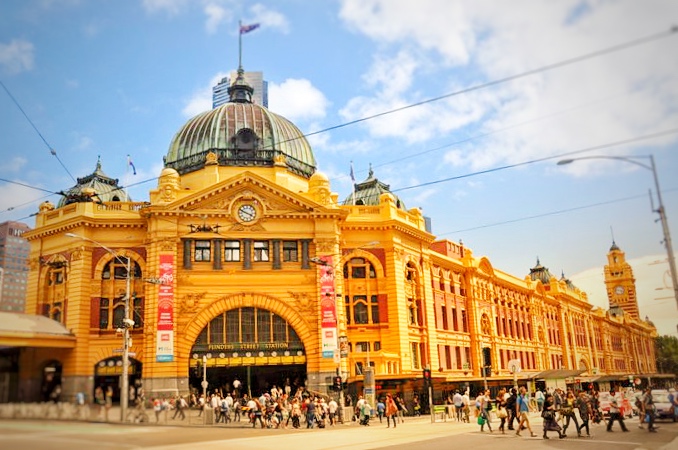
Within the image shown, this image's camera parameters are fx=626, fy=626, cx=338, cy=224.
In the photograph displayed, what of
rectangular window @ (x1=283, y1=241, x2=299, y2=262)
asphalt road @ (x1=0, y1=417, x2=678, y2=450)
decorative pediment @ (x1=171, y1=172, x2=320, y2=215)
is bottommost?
asphalt road @ (x1=0, y1=417, x2=678, y2=450)

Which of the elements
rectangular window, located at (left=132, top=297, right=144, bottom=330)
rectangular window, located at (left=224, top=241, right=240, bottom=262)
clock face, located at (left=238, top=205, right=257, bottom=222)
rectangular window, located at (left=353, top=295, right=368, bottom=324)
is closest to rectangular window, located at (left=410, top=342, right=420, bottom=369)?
rectangular window, located at (left=353, top=295, right=368, bottom=324)

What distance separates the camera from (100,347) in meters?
49.7

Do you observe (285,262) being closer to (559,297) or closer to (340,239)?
(340,239)

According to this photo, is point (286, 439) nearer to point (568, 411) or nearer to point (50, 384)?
point (568, 411)

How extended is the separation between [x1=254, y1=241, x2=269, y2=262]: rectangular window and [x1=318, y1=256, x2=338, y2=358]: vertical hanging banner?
15.6ft

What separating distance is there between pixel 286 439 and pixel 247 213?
87.2 feet

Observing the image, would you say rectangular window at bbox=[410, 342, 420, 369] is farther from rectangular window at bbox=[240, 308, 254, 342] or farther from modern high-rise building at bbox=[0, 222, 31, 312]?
modern high-rise building at bbox=[0, 222, 31, 312]

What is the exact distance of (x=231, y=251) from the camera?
52.7 meters

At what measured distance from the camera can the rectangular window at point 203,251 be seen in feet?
172

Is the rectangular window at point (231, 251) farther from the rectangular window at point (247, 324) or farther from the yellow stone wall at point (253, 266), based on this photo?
the rectangular window at point (247, 324)

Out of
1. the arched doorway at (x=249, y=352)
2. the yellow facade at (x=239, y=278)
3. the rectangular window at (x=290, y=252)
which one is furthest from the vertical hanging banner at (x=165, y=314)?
the rectangular window at (x=290, y=252)

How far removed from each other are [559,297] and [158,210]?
7469 centimetres

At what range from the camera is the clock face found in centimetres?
5300

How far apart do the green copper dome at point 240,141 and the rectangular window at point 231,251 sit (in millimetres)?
10151
